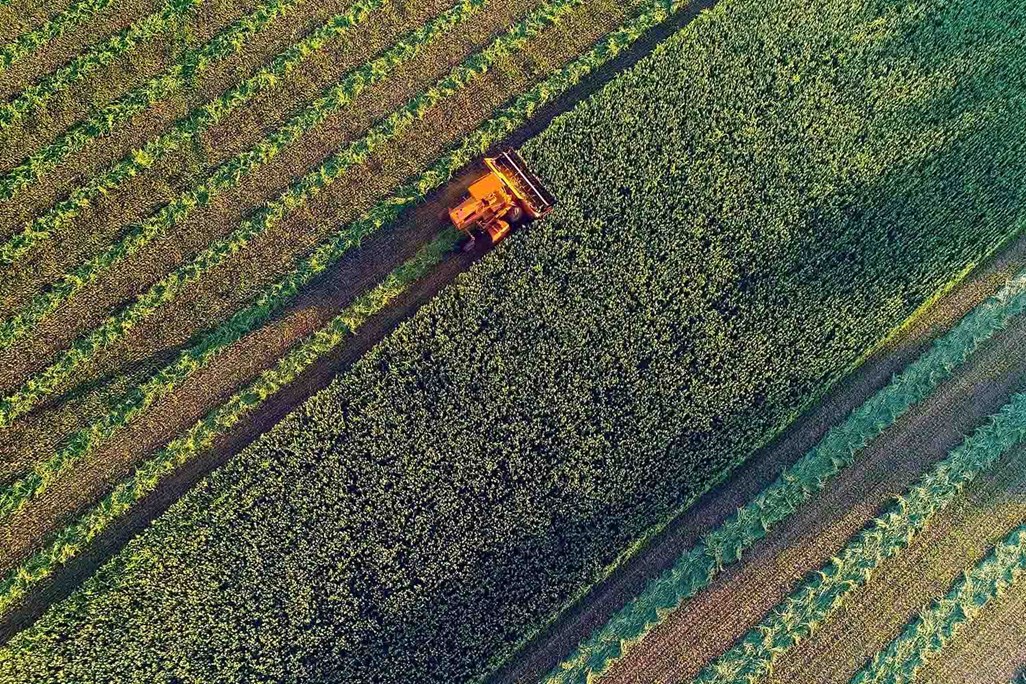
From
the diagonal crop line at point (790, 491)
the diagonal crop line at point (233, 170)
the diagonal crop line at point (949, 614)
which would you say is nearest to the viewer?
the diagonal crop line at point (790, 491)

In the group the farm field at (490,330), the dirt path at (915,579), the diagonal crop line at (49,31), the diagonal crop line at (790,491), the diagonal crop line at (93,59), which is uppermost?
the diagonal crop line at (49,31)

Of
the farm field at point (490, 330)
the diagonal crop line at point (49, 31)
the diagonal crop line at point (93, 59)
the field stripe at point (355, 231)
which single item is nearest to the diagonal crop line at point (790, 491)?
the farm field at point (490, 330)

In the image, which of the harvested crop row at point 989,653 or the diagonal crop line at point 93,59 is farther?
the diagonal crop line at point 93,59

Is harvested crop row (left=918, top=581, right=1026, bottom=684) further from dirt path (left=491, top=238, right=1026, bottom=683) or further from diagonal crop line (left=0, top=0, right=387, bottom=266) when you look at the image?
diagonal crop line (left=0, top=0, right=387, bottom=266)

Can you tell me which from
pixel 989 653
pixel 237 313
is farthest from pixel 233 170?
pixel 989 653

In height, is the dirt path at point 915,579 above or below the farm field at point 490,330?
below

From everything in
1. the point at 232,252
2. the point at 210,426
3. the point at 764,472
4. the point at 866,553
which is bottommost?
the point at 866,553

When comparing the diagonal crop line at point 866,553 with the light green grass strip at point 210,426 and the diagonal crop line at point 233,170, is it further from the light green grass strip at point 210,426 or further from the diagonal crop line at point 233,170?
the diagonal crop line at point 233,170

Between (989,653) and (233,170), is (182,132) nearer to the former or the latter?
Answer: (233,170)
